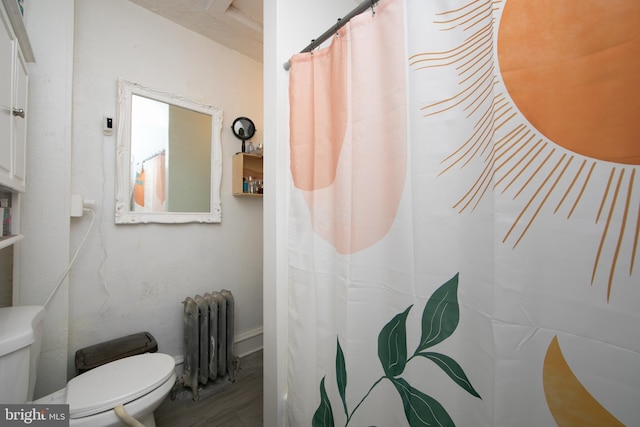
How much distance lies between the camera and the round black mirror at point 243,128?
1925mm

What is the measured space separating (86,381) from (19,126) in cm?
108

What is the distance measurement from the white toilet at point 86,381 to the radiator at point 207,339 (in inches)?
16.0

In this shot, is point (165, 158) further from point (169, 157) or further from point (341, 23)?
point (341, 23)

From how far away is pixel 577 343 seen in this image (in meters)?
0.43

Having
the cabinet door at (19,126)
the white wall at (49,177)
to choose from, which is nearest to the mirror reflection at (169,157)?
the white wall at (49,177)

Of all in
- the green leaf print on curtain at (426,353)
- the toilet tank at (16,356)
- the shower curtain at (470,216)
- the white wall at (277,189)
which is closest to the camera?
the shower curtain at (470,216)

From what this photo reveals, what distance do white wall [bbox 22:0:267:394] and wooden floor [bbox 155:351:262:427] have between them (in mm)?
300

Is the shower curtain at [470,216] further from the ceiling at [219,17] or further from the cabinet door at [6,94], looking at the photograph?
the ceiling at [219,17]

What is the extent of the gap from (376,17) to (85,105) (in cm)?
166

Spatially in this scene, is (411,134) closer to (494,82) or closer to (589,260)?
(494,82)

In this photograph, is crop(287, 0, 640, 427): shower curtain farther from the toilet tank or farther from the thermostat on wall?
the thermostat on wall

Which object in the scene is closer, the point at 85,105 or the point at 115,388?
the point at 115,388

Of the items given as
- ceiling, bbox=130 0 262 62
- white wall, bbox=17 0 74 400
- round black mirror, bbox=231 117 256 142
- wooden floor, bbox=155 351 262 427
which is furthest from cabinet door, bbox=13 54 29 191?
wooden floor, bbox=155 351 262 427

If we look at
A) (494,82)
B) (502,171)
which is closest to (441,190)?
(502,171)
